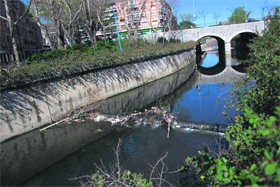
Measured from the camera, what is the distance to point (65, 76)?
12.7 metres

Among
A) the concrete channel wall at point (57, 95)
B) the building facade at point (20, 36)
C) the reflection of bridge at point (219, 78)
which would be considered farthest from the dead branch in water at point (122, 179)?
the building facade at point (20, 36)

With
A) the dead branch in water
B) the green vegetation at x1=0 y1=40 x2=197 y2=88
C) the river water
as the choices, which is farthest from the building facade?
the dead branch in water

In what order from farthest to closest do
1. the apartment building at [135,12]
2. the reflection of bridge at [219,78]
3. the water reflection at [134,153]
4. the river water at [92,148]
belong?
the apartment building at [135,12], the reflection of bridge at [219,78], the river water at [92,148], the water reflection at [134,153]

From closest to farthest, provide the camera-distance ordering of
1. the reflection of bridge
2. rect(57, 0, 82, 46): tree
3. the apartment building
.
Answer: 1. rect(57, 0, 82, 46): tree
2. the reflection of bridge
3. the apartment building

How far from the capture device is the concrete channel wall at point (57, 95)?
9.68m

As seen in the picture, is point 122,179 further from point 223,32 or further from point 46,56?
point 223,32

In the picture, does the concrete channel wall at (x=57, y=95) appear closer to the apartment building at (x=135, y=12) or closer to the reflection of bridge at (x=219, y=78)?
the reflection of bridge at (x=219, y=78)

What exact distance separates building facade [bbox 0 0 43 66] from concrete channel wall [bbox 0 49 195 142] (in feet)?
46.3

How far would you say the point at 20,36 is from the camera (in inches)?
1594

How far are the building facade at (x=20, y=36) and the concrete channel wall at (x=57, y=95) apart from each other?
14.1 metres

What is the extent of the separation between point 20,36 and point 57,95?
35.7 metres

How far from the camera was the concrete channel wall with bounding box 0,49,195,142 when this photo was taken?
968 centimetres

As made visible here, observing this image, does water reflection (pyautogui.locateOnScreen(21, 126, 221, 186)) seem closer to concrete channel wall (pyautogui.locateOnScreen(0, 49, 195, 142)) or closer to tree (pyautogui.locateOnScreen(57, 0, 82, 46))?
concrete channel wall (pyautogui.locateOnScreen(0, 49, 195, 142))

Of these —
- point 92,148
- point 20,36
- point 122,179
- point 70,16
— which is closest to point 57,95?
point 92,148
